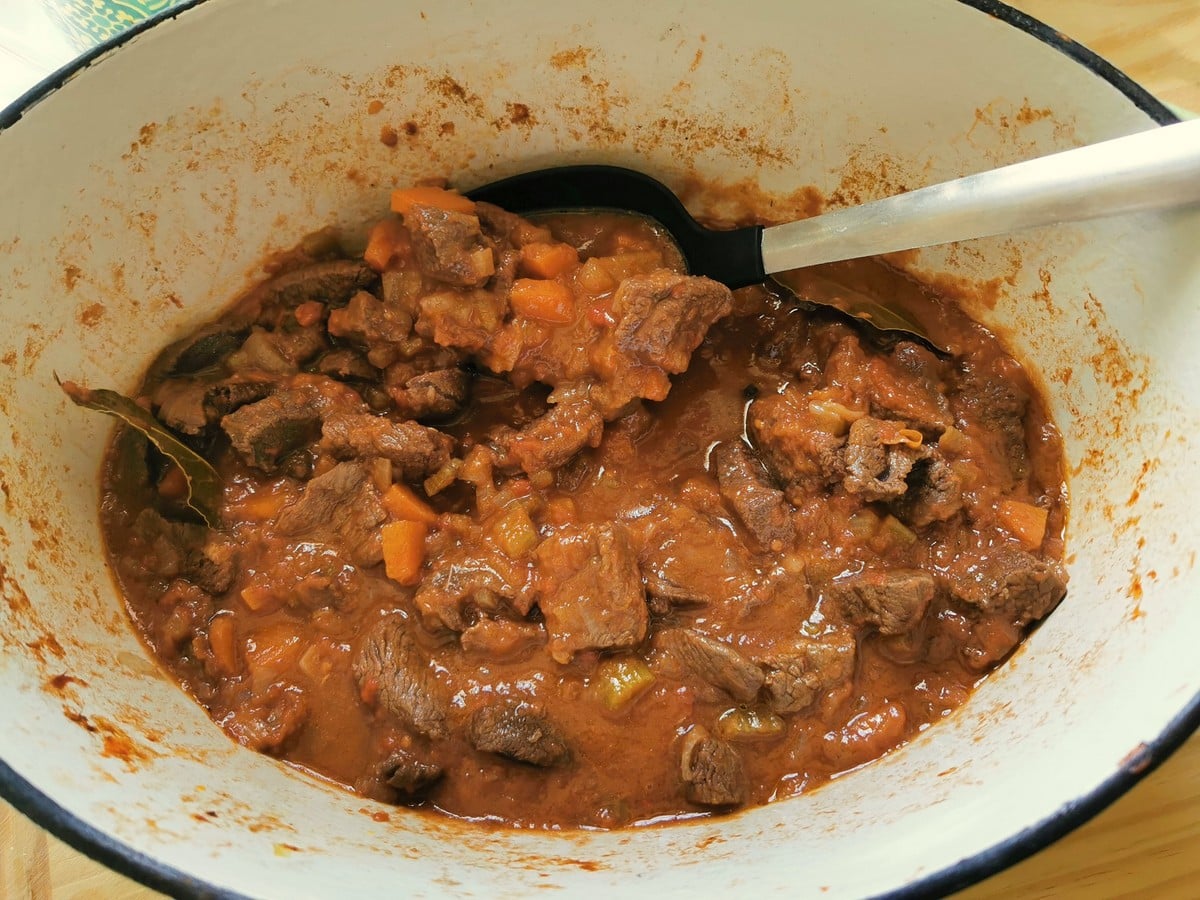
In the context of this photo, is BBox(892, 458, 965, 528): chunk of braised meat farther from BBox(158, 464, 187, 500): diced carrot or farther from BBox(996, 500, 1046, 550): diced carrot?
BBox(158, 464, 187, 500): diced carrot

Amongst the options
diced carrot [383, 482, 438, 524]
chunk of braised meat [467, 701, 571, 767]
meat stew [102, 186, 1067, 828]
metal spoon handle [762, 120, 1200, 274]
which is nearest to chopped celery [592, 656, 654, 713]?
meat stew [102, 186, 1067, 828]

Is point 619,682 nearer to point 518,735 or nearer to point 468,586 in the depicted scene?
point 518,735

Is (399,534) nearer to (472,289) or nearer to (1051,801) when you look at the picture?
(472,289)

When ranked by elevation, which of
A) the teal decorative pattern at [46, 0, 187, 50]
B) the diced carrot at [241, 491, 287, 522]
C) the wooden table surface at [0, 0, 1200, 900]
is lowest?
the wooden table surface at [0, 0, 1200, 900]

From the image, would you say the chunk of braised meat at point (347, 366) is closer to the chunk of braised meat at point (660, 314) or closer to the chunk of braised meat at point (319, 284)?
the chunk of braised meat at point (319, 284)

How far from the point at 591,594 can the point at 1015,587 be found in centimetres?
104

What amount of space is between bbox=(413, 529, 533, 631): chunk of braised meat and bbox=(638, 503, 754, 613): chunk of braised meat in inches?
12.9

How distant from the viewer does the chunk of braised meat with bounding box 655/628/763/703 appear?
6.72 feet

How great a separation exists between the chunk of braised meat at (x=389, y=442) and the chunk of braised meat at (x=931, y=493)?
4.04ft

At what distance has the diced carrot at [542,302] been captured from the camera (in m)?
2.36

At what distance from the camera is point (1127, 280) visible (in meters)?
2.10

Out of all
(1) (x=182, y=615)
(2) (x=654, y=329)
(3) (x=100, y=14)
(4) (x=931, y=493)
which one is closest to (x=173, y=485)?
(1) (x=182, y=615)

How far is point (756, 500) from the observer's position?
7.32 ft

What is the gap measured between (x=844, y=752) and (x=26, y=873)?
1.93 metres
